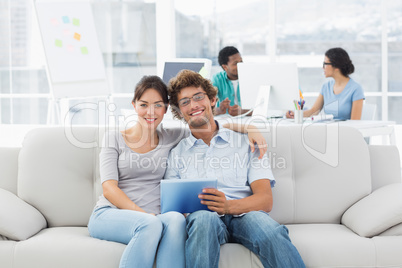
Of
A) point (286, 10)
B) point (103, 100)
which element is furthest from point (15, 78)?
point (286, 10)

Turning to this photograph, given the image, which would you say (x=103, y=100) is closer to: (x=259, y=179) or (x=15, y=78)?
(x=15, y=78)

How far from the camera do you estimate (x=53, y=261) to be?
6.39 feet

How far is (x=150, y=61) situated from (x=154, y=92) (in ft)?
11.7

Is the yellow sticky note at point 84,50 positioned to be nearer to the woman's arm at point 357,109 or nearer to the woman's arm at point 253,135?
the woman's arm at point 357,109

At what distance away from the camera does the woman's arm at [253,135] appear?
2217 mm

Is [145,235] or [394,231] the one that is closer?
[145,235]

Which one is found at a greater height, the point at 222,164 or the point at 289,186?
the point at 222,164

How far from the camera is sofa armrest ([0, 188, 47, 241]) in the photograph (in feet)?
6.63

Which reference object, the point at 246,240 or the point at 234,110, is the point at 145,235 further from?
the point at 234,110

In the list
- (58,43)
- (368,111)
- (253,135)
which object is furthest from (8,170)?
(368,111)

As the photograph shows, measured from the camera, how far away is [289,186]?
7.80ft

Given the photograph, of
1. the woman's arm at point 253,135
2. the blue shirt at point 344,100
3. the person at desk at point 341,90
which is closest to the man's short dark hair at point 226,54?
the person at desk at point 341,90

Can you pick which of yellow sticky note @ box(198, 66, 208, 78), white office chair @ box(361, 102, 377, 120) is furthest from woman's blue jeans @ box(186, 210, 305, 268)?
white office chair @ box(361, 102, 377, 120)

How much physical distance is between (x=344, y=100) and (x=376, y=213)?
2.01m
